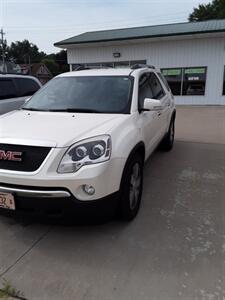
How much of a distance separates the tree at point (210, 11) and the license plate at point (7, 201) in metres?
45.9

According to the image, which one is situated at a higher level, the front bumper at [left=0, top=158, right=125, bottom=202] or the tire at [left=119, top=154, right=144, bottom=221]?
the front bumper at [left=0, top=158, right=125, bottom=202]

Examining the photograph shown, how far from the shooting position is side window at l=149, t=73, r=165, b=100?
4.82m

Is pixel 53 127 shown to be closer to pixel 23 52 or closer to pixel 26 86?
pixel 26 86

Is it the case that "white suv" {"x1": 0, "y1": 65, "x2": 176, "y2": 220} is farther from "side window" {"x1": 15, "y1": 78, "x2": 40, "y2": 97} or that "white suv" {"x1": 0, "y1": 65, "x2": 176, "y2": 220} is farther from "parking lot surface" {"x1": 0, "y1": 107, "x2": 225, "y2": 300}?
"side window" {"x1": 15, "y1": 78, "x2": 40, "y2": 97}

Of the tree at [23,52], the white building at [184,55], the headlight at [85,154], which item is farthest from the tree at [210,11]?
the tree at [23,52]

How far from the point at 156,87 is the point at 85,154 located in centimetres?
286

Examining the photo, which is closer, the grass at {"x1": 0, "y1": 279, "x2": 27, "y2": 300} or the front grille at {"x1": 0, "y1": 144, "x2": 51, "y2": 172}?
the grass at {"x1": 0, "y1": 279, "x2": 27, "y2": 300}

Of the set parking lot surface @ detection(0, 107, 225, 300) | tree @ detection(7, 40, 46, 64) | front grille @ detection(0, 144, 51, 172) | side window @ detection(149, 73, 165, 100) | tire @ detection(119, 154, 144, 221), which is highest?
tree @ detection(7, 40, 46, 64)

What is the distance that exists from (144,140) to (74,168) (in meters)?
1.42

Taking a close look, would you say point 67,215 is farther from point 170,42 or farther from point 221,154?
point 170,42

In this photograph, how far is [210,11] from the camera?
1738 inches

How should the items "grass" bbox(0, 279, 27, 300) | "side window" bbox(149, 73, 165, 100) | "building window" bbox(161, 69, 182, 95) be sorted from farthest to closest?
"building window" bbox(161, 69, 182, 95) < "side window" bbox(149, 73, 165, 100) < "grass" bbox(0, 279, 27, 300)

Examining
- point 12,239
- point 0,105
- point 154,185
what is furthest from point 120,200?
point 0,105

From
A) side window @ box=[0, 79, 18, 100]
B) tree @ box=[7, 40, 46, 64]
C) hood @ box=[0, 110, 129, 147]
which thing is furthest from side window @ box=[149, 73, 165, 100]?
tree @ box=[7, 40, 46, 64]
